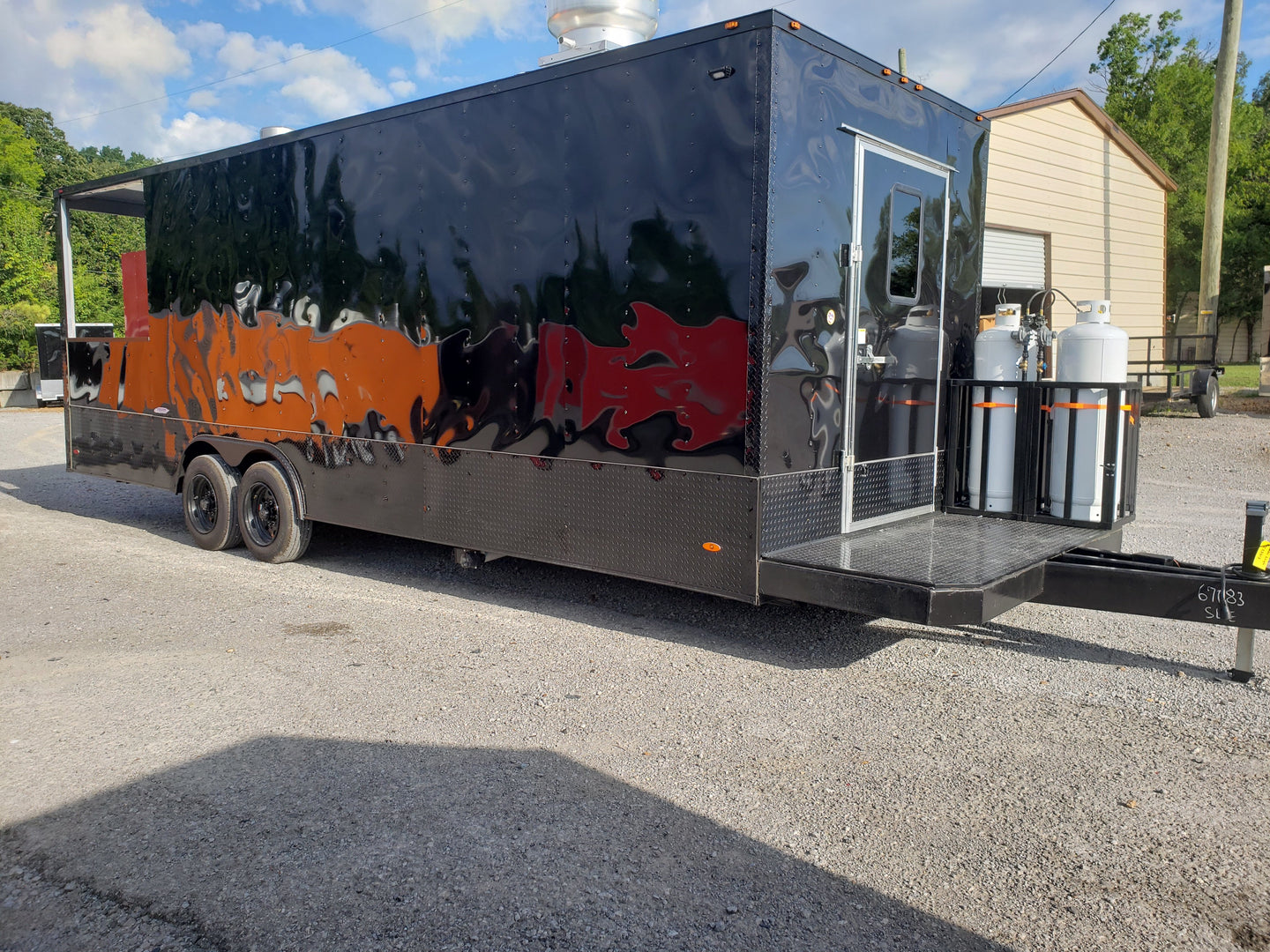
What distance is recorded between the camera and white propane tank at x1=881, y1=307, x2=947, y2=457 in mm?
5629

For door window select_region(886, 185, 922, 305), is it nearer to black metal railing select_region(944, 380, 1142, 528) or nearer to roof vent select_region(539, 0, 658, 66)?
black metal railing select_region(944, 380, 1142, 528)

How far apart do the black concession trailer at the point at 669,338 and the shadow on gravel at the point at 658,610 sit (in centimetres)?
52

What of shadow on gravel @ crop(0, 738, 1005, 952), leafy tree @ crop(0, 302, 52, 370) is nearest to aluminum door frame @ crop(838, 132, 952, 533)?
shadow on gravel @ crop(0, 738, 1005, 952)

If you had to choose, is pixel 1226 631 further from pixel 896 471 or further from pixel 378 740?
pixel 378 740

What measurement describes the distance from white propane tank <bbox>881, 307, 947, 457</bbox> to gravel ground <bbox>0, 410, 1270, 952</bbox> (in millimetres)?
1095

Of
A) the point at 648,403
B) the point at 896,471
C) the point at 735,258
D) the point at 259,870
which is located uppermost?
the point at 735,258

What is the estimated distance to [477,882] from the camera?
A: 9.66ft

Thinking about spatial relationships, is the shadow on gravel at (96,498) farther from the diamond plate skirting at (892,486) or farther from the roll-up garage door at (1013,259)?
the roll-up garage door at (1013,259)

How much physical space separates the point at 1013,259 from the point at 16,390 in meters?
22.6

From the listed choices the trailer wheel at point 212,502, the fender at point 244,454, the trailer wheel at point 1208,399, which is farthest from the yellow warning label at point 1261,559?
the trailer wheel at point 1208,399

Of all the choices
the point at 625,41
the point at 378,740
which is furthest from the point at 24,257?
the point at 378,740

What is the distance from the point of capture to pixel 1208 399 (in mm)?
14539

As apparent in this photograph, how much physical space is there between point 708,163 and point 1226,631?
3761 millimetres

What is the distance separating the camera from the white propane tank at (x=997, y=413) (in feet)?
19.2
